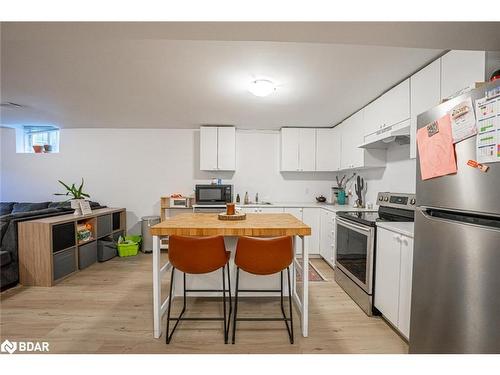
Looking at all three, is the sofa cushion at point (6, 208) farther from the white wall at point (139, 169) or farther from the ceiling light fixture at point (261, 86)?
the ceiling light fixture at point (261, 86)

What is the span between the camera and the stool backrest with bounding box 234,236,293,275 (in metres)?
1.62

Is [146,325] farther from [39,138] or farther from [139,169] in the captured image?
[39,138]

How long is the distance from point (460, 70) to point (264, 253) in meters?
1.88

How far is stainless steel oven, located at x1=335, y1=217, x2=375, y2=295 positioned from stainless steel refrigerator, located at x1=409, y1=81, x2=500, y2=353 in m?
0.79

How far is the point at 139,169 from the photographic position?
4.59 m

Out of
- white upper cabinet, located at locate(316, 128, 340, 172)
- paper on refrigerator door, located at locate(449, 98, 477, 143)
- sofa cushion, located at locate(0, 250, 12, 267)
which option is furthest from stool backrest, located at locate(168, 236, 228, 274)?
white upper cabinet, located at locate(316, 128, 340, 172)

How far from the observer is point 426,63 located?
194 centimetres

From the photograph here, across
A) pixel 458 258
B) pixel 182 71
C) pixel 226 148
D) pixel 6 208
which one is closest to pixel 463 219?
pixel 458 258

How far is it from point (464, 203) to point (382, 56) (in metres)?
1.41

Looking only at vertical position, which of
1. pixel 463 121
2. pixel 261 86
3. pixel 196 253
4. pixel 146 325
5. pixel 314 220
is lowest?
pixel 146 325

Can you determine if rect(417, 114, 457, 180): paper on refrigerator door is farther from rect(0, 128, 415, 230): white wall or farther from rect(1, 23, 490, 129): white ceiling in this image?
rect(0, 128, 415, 230): white wall

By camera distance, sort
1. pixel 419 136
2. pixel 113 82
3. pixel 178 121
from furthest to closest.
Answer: pixel 178 121 < pixel 113 82 < pixel 419 136
